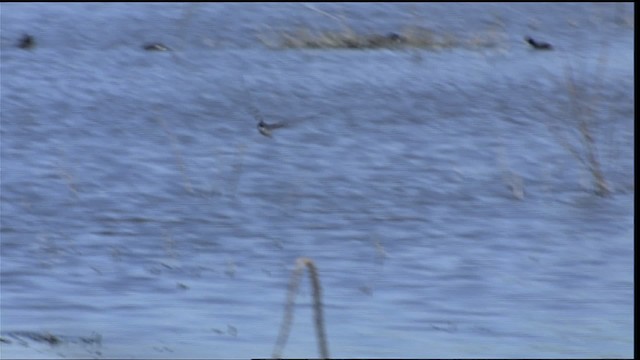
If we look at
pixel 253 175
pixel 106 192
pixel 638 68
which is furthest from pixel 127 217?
pixel 638 68

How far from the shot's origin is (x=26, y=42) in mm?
11945

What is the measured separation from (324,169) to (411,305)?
2597 mm

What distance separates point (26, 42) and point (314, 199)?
553 cm

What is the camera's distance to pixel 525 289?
17.1 ft

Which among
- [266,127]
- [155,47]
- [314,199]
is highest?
[314,199]

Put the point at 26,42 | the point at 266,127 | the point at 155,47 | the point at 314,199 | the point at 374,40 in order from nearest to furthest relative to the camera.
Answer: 1. the point at 314,199
2. the point at 266,127
3. the point at 26,42
4. the point at 155,47
5. the point at 374,40

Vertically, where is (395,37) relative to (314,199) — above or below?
below

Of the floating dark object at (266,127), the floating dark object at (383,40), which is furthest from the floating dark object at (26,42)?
the floating dark object at (266,127)

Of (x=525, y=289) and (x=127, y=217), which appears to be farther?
(x=127, y=217)

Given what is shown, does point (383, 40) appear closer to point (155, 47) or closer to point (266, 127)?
point (155, 47)

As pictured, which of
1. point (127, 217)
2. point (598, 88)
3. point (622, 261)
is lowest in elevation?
point (598, 88)

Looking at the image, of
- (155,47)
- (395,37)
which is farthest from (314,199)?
(395,37)

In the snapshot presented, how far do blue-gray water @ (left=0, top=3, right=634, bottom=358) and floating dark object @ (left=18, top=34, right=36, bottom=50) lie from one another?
9cm

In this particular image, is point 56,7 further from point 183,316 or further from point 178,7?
point 183,316
